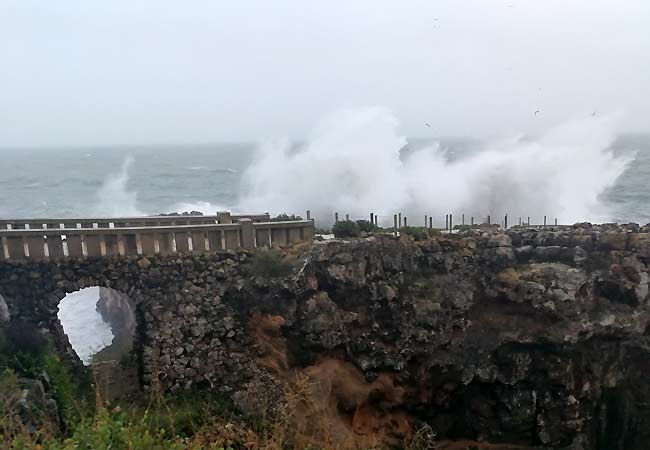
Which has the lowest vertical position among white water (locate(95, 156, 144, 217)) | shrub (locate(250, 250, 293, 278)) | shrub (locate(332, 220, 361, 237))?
white water (locate(95, 156, 144, 217))

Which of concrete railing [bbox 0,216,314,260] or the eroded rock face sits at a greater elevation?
concrete railing [bbox 0,216,314,260]

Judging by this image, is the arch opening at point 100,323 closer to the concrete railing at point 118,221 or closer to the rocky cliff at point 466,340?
the concrete railing at point 118,221

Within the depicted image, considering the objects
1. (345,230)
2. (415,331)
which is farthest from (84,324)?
(415,331)

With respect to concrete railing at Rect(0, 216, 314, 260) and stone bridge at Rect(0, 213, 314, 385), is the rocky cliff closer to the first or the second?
stone bridge at Rect(0, 213, 314, 385)

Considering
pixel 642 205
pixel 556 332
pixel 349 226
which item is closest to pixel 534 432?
pixel 556 332

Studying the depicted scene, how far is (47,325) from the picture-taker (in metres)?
15.6

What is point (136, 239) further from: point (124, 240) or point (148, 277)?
point (148, 277)

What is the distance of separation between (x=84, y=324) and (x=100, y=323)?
0.71 m

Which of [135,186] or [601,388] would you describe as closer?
[601,388]

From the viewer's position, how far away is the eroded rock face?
16.0 m

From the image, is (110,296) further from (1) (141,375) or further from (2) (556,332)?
(2) (556,332)

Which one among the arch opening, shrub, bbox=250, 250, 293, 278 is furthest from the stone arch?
shrub, bbox=250, 250, 293, 278

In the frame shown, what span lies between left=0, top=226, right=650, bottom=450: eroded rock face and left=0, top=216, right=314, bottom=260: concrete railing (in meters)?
0.38

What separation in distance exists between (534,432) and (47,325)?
14.2m
